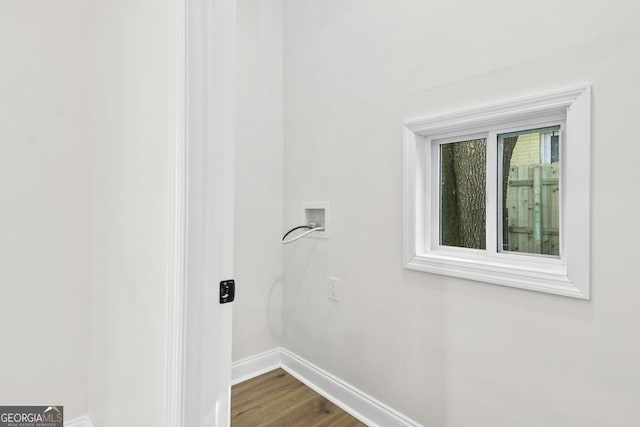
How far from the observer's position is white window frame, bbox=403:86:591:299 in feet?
3.43

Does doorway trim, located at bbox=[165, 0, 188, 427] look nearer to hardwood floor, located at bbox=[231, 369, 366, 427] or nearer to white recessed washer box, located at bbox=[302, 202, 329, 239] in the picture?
hardwood floor, located at bbox=[231, 369, 366, 427]

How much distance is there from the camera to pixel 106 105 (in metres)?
1.36

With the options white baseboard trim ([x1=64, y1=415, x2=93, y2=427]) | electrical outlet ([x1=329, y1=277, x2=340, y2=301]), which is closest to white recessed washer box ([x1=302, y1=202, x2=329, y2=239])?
electrical outlet ([x1=329, y1=277, x2=340, y2=301])

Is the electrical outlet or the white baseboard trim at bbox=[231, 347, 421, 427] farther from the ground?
the electrical outlet

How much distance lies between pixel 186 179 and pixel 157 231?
0.22 meters

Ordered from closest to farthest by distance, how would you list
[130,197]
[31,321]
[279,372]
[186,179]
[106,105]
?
[186,179]
[130,197]
[106,105]
[31,321]
[279,372]

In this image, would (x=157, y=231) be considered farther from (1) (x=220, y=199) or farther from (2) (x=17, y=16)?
(2) (x=17, y=16)

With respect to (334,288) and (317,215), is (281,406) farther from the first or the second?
(317,215)

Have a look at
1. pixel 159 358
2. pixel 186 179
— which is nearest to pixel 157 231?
pixel 186 179

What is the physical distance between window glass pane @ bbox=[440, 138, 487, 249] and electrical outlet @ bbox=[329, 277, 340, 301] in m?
0.65

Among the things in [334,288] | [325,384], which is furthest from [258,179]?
[325,384]

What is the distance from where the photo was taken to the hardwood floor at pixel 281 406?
5.53ft

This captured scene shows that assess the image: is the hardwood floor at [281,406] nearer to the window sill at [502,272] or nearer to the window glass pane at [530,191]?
the window sill at [502,272]

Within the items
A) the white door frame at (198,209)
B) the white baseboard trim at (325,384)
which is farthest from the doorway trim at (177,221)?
the white baseboard trim at (325,384)
